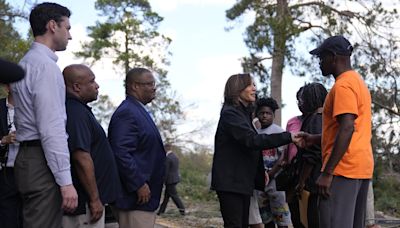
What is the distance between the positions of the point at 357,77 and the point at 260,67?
17.1 m

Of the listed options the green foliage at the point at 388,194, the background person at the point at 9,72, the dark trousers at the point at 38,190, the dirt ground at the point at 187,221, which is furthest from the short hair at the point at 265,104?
the green foliage at the point at 388,194

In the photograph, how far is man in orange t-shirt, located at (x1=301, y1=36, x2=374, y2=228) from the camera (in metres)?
4.28

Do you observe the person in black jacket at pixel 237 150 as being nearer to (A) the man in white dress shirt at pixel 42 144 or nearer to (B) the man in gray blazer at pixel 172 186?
Answer: (A) the man in white dress shirt at pixel 42 144

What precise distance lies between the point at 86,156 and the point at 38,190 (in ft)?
1.42

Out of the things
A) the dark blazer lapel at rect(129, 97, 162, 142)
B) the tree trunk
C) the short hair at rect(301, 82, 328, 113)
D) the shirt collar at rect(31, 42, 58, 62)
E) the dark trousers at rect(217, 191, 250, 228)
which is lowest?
the dark trousers at rect(217, 191, 250, 228)

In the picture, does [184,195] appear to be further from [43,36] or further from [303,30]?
[43,36]

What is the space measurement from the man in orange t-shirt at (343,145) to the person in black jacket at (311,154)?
494mm

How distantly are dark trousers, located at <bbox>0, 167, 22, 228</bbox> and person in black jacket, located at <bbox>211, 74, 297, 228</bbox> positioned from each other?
1.75 m

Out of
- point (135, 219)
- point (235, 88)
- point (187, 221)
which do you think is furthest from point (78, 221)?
point (187, 221)

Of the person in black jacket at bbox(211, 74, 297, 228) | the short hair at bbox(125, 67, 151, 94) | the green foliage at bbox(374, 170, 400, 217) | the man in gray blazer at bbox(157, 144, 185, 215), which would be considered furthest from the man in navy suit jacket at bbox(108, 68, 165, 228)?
the green foliage at bbox(374, 170, 400, 217)

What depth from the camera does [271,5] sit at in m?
19.8

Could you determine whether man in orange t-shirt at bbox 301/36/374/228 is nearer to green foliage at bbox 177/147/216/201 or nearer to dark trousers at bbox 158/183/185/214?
dark trousers at bbox 158/183/185/214

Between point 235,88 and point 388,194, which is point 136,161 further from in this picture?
point 388,194

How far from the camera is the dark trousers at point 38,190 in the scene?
365 centimetres
